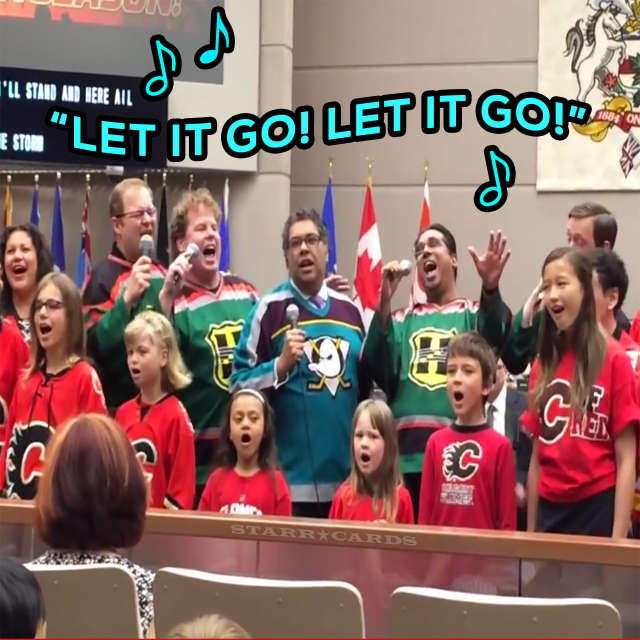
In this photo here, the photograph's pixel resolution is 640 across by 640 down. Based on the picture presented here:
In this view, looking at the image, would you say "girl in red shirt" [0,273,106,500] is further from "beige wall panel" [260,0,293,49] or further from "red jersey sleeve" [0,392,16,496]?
"beige wall panel" [260,0,293,49]

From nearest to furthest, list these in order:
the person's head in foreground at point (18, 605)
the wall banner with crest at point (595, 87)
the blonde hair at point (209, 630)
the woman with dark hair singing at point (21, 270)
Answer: the blonde hair at point (209, 630) < the person's head in foreground at point (18, 605) < the woman with dark hair singing at point (21, 270) < the wall banner with crest at point (595, 87)

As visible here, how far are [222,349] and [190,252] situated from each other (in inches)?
15.0

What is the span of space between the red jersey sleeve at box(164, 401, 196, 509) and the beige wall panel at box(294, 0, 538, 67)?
5025 mm

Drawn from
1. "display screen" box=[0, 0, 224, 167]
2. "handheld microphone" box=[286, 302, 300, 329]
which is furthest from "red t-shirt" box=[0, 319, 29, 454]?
"display screen" box=[0, 0, 224, 167]

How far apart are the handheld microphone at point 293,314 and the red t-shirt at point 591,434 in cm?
102

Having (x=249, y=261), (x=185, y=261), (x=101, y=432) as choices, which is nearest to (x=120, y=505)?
(x=101, y=432)

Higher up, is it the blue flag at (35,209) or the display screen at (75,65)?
the display screen at (75,65)

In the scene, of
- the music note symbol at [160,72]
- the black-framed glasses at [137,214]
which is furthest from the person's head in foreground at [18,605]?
the music note symbol at [160,72]

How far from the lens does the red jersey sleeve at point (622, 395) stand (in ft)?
13.6

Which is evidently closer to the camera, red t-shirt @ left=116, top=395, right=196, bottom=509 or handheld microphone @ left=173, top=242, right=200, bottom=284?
red t-shirt @ left=116, top=395, right=196, bottom=509

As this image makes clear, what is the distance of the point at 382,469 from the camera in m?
4.56

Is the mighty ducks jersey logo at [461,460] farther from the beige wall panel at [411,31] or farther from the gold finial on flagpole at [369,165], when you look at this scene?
the beige wall panel at [411,31]

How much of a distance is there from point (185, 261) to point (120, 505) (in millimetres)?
2156

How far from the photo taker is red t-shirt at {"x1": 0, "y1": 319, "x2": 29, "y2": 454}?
5.02 metres
